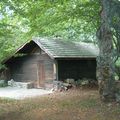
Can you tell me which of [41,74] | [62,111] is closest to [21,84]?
[41,74]

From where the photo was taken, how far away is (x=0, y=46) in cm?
1967

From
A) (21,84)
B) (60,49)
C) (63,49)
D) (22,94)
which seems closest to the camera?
(22,94)

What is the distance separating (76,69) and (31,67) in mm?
4042

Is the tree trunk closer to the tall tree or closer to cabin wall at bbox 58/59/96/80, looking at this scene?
the tall tree

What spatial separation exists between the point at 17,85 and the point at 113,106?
50.4 feet

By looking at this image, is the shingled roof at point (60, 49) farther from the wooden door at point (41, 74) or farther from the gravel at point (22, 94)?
the gravel at point (22, 94)

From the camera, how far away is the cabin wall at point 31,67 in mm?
26062

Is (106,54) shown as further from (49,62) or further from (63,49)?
(49,62)

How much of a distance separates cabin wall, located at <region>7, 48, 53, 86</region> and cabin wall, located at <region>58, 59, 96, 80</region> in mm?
940

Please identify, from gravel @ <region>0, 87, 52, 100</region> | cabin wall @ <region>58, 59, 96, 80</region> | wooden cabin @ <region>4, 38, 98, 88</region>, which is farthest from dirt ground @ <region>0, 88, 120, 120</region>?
cabin wall @ <region>58, 59, 96, 80</region>

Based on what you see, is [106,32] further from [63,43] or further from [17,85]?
[17,85]

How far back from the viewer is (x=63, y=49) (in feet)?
84.5

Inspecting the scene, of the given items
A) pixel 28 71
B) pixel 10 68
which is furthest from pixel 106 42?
pixel 10 68

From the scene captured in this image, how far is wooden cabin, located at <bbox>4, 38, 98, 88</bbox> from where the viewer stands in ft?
81.7
